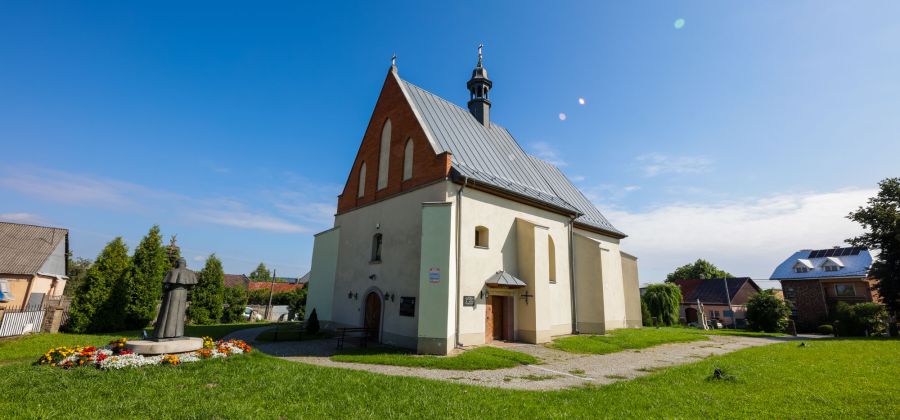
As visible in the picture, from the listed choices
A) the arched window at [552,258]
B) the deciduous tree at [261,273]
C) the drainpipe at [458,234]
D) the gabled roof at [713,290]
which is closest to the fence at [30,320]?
the drainpipe at [458,234]

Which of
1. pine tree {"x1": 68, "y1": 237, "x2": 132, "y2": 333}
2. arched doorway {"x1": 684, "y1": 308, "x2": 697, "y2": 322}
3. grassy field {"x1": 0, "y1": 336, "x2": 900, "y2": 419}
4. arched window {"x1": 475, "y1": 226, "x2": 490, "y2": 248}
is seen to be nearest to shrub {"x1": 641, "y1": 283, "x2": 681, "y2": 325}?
arched doorway {"x1": 684, "y1": 308, "x2": 697, "y2": 322}

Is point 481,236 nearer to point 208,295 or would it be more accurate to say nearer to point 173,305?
point 173,305

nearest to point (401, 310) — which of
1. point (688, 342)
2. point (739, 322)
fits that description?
point (688, 342)

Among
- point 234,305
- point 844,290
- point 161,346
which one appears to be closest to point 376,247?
point 161,346

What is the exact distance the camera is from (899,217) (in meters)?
24.6

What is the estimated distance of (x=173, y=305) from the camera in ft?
34.7

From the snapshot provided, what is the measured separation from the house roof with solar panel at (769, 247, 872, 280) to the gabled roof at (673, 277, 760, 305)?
8.88 metres

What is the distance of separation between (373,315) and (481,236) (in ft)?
21.3

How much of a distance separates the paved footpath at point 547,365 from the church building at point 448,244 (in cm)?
236

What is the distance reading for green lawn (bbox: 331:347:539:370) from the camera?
459 inches

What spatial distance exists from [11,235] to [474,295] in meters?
36.4

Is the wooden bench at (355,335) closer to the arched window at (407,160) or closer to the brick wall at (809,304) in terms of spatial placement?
the arched window at (407,160)

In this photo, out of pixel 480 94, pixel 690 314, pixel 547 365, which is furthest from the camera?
pixel 690 314

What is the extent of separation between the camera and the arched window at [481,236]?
650 inches
